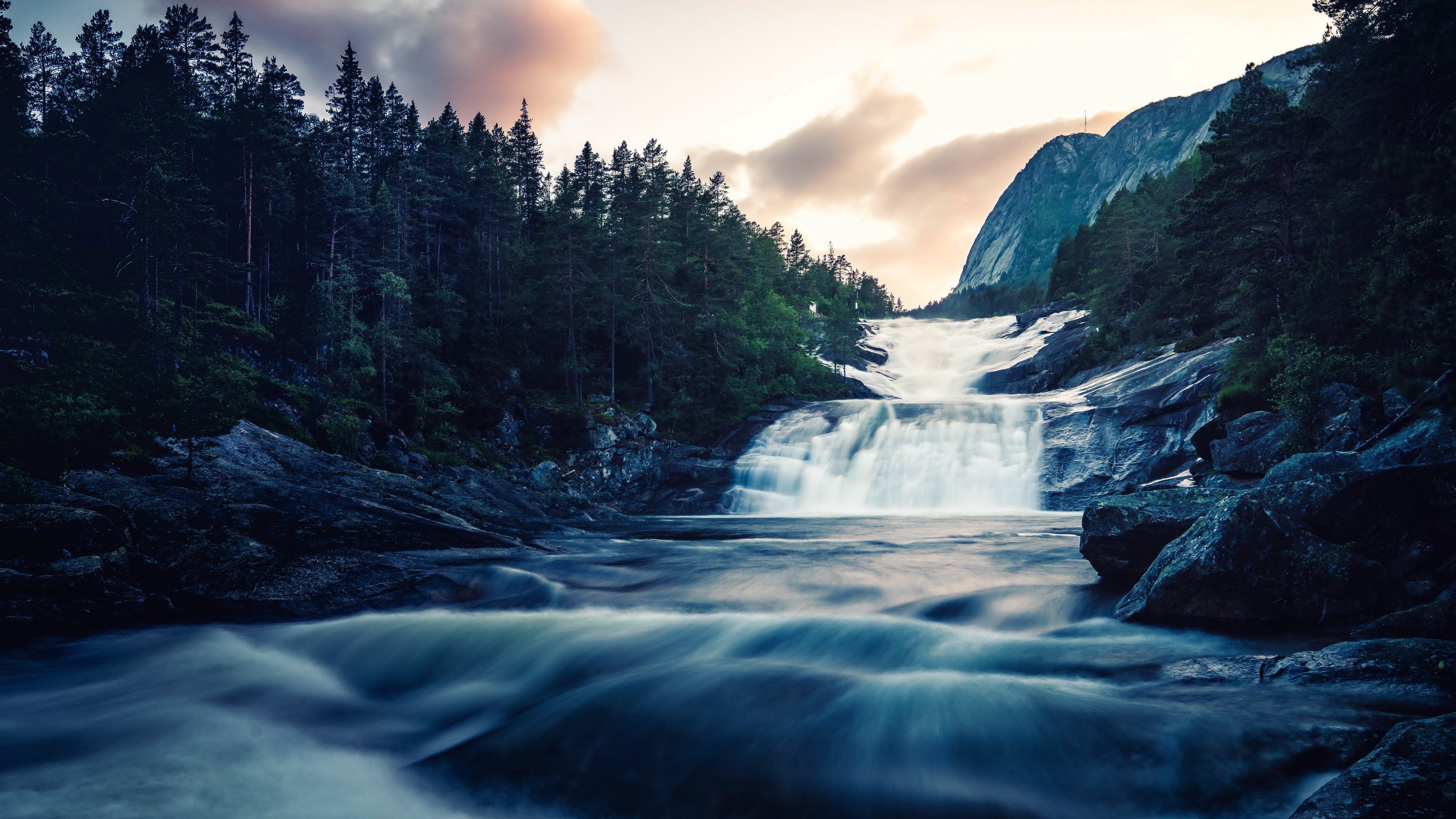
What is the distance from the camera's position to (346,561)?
31.6ft

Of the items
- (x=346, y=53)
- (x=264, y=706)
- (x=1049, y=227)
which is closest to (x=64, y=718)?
(x=264, y=706)

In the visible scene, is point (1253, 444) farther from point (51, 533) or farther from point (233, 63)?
point (233, 63)

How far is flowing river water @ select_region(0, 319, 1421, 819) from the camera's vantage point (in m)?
Answer: 4.26

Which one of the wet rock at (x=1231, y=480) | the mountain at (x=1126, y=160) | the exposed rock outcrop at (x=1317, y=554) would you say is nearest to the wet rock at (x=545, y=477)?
the wet rock at (x=1231, y=480)

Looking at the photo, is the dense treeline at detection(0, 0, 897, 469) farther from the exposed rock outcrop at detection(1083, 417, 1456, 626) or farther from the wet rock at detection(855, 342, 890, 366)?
the exposed rock outcrop at detection(1083, 417, 1456, 626)

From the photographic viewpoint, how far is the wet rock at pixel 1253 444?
13.9m

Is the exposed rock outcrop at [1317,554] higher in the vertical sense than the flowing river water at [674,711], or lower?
higher

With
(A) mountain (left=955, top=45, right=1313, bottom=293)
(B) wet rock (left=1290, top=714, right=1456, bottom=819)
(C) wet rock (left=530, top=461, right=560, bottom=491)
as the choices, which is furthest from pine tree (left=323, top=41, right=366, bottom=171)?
(A) mountain (left=955, top=45, right=1313, bottom=293)

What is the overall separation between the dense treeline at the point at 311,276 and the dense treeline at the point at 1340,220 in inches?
885

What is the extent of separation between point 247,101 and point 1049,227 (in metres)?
204

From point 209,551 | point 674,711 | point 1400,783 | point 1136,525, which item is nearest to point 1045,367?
point 1136,525

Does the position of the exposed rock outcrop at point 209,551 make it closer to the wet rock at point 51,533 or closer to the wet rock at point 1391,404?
the wet rock at point 51,533

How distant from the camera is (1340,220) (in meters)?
15.4

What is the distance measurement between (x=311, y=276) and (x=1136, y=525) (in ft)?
154
